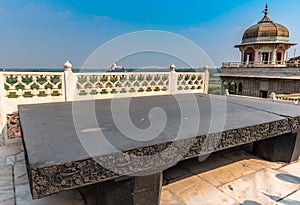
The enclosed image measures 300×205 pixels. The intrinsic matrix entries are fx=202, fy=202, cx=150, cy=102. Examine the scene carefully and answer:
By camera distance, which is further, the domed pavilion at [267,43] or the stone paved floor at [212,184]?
the domed pavilion at [267,43]

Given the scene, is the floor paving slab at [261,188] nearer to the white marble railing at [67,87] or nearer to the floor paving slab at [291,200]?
the floor paving slab at [291,200]

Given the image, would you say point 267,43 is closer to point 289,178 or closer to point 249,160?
point 249,160

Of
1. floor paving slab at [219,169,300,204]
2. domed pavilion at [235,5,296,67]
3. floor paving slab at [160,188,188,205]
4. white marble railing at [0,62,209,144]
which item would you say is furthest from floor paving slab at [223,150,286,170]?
domed pavilion at [235,5,296,67]

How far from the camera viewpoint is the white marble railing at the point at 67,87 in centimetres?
384

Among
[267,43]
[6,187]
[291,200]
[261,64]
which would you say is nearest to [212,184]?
[291,200]

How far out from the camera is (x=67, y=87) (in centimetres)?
420

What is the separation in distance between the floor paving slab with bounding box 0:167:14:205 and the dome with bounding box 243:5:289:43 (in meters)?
20.4

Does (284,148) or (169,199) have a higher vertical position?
(284,148)

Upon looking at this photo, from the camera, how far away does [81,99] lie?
438 cm

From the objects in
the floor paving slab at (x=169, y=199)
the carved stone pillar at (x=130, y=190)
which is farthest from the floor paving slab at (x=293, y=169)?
the carved stone pillar at (x=130, y=190)

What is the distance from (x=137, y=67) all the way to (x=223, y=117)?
296cm

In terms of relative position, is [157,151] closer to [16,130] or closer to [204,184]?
[204,184]

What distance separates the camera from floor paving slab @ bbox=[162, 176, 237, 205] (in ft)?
7.45

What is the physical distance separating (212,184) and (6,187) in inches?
102
